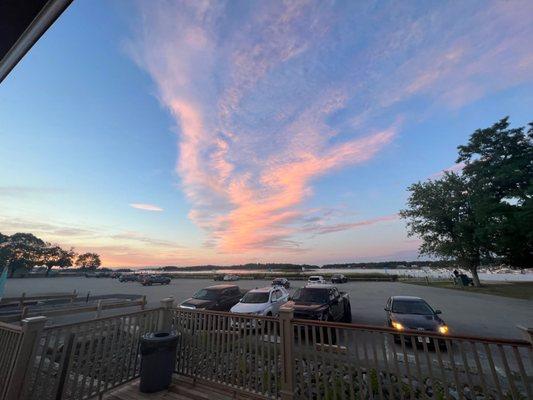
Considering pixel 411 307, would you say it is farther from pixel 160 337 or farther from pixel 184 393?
pixel 160 337

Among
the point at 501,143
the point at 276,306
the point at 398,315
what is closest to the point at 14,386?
the point at 276,306

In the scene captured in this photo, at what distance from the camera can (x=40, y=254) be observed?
8444cm

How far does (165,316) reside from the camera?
619 centimetres

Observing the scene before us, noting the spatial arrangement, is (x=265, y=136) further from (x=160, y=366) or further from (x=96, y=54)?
(x=160, y=366)

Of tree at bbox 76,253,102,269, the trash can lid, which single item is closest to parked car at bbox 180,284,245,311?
A: the trash can lid

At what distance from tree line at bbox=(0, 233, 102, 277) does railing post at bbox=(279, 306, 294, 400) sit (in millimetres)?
94065

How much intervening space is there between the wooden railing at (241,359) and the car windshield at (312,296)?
530 cm

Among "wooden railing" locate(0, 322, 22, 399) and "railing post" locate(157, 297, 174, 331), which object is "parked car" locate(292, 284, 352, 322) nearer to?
"railing post" locate(157, 297, 174, 331)

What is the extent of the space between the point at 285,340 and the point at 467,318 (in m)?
14.2

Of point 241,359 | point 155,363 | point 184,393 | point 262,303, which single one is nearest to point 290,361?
point 241,359

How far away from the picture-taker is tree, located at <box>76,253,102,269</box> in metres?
119

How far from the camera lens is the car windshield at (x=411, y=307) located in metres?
9.44

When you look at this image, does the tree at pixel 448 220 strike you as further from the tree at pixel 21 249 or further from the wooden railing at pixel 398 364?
the tree at pixel 21 249

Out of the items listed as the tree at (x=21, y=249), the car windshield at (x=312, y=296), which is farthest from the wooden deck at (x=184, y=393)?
the tree at (x=21, y=249)
